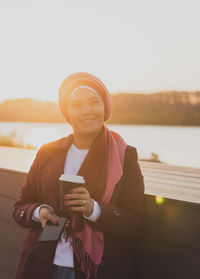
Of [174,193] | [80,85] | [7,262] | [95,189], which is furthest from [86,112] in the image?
[7,262]

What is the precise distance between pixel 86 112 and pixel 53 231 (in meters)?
0.70

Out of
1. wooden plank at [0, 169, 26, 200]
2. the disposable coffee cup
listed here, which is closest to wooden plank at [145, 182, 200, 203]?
the disposable coffee cup

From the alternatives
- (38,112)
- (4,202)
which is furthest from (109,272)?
(38,112)

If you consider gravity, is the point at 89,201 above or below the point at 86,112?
below

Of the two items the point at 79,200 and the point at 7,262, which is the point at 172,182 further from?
the point at 7,262

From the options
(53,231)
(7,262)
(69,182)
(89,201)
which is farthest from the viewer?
(7,262)

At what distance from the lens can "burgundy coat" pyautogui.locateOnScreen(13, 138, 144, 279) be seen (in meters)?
1.73

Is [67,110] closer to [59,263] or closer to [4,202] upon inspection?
[59,263]

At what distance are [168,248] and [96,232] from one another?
20.3 inches

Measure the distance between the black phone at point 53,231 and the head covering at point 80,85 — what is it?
0.65 m

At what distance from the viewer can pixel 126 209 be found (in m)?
1.76

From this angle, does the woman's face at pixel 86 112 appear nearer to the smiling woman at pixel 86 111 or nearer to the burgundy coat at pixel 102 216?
the smiling woman at pixel 86 111

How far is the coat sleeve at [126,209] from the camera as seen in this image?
5.57 feet

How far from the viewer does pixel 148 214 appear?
6.56 feet
